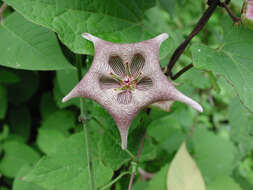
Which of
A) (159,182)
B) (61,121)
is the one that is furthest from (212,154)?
(61,121)

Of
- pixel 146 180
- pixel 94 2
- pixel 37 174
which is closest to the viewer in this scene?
pixel 94 2

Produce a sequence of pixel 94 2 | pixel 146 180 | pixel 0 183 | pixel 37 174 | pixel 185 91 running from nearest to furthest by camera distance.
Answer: pixel 94 2 → pixel 37 174 → pixel 185 91 → pixel 146 180 → pixel 0 183

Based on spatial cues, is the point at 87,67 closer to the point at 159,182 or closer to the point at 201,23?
the point at 201,23

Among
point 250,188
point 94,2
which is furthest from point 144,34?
point 250,188

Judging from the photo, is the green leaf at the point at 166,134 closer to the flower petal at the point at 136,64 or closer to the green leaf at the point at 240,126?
the green leaf at the point at 240,126

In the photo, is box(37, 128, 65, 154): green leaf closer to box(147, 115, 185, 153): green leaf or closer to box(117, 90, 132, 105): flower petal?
box(147, 115, 185, 153): green leaf

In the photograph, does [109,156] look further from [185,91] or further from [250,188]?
[250,188]
